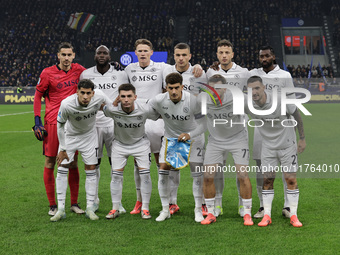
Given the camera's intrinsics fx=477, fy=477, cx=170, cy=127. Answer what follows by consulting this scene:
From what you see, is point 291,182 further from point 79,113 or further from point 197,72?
point 79,113

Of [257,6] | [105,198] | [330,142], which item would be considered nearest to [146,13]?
[257,6]

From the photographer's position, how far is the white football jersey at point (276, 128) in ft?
18.6

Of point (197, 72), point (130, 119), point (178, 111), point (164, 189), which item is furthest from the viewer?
point (197, 72)

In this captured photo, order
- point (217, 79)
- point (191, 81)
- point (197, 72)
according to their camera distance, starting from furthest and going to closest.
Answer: point (191, 81) → point (197, 72) → point (217, 79)

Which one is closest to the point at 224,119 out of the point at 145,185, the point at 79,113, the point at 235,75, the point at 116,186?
the point at 235,75

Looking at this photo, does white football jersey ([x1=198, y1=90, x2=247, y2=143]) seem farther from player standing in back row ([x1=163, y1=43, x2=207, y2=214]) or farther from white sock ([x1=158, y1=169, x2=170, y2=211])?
white sock ([x1=158, y1=169, x2=170, y2=211])

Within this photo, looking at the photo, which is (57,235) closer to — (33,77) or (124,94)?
(124,94)

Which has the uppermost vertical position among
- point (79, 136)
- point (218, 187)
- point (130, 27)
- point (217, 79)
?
point (130, 27)

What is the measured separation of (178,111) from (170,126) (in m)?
0.26

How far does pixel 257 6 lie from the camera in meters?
42.6

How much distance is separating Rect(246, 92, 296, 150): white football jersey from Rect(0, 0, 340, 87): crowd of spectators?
97.3 feet

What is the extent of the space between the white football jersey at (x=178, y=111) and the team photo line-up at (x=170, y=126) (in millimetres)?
13

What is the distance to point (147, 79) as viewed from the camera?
671 centimetres

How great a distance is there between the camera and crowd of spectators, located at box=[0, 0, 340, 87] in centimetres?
3666
